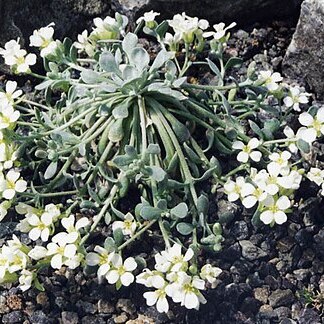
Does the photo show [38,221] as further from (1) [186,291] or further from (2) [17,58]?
(2) [17,58]

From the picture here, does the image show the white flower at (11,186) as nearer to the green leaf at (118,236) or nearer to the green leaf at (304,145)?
the green leaf at (118,236)

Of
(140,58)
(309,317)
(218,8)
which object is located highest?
(140,58)

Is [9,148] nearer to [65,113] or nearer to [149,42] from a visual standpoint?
[65,113]

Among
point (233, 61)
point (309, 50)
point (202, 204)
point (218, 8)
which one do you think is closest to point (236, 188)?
point (202, 204)

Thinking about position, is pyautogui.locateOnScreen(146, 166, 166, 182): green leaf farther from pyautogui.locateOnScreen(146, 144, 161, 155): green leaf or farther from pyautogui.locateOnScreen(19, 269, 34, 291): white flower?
pyautogui.locateOnScreen(19, 269, 34, 291): white flower

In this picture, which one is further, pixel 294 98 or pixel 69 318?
pixel 294 98

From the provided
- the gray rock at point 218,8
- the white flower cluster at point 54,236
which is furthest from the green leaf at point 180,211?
the gray rock at point 218,8
